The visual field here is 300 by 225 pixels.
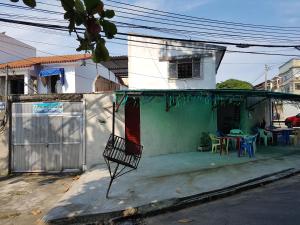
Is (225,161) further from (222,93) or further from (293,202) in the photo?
(293,202)

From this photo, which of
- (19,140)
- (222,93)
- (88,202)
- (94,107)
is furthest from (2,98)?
(222,93)

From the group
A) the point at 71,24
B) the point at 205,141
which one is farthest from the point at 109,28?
the point at 205,141

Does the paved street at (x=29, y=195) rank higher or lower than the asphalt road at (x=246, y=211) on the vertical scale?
lower

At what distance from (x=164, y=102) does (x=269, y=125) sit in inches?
285

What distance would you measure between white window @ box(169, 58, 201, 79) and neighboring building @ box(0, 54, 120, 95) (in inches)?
222

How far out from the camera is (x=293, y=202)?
832cm

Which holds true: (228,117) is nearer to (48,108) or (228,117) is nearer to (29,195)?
(48,108)

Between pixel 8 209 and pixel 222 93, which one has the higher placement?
pixel 222 93

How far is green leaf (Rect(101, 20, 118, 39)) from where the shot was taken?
277 cm

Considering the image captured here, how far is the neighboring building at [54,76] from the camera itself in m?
24.0

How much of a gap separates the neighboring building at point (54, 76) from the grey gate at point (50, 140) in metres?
8.86

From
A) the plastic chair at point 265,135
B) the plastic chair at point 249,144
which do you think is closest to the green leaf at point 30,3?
the plastic chair at point 249,144

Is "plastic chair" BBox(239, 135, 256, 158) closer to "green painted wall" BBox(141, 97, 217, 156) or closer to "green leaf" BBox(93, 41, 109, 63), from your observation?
"green painted wall" BBox(141, 97, 217, 156)

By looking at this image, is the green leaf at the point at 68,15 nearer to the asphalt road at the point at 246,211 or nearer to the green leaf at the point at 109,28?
the green leaf at the point at 109,28
